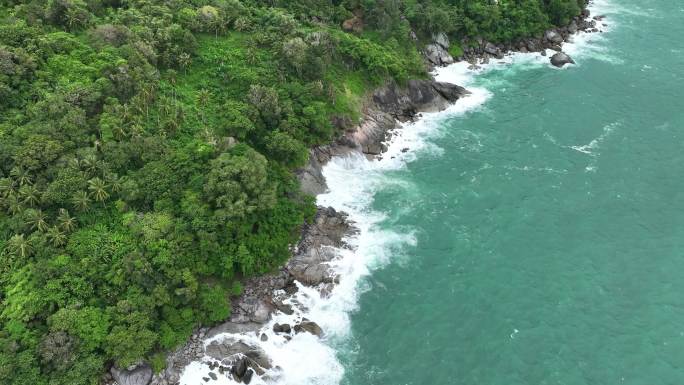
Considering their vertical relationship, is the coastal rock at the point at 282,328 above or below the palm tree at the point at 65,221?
below

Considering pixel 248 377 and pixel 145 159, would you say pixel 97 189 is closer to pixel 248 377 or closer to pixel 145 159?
pixel 145 159

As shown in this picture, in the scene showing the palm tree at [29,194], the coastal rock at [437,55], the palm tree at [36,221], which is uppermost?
the coastal rock at [437,55]

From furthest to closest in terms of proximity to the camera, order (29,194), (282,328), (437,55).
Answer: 1. (437,55)
2. (282,328)
3. (29,194)

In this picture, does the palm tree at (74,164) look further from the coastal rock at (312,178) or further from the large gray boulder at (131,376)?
the coastal rock at (312,178)

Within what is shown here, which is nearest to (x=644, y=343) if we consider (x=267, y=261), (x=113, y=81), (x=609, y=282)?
(x=609, y=282)

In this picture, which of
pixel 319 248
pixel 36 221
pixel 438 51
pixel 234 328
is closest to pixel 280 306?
pixel 234 328

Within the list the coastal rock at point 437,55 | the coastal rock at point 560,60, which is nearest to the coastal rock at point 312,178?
the coastal rock at point 437,55

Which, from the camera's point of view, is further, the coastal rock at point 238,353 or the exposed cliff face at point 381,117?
the exposed cliff face at point 381,117
